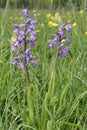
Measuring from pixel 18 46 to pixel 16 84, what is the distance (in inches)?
13.6

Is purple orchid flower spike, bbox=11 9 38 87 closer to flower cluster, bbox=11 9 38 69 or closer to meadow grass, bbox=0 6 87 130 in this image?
flower cluster, bbox=11 9 38 69

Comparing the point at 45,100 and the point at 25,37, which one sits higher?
the point at 25,37

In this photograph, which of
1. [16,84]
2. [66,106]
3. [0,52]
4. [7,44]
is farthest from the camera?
[7,44]

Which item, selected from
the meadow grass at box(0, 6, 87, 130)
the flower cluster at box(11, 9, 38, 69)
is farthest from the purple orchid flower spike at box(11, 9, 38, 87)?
the meadow grass at box(0, 6, 87, 130)

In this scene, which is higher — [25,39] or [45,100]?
[25,39]

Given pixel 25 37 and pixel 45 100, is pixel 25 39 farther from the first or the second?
pixel 45 100

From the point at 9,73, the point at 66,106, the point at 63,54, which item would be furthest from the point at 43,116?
the point at 9,73

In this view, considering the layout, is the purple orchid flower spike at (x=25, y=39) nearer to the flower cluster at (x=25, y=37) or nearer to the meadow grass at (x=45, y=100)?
the flower cluster at (x=25, y=37)

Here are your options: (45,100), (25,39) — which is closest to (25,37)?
(25,39)

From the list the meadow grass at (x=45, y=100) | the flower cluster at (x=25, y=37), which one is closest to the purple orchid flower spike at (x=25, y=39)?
the flower cluster at (x=25, y=37)

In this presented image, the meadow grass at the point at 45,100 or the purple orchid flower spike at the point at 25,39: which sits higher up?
the purple orchid flower spike at the point at 25,39

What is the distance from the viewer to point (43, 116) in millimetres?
1475

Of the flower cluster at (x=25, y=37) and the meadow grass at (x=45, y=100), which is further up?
the flower cluster at (x=25, y=37)

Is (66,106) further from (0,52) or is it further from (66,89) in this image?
(0,52)
